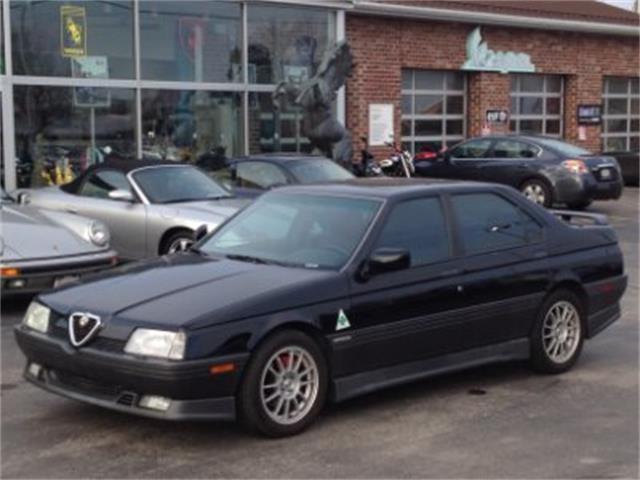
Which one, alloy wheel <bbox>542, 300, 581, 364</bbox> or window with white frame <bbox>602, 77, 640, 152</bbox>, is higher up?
window with white frame <bbox>602, 77, 640, 152</bbox>

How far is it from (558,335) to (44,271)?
437 centimetres

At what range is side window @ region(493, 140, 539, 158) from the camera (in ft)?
62.9

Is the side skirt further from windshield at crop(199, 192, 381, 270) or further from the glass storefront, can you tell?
the glass storefront

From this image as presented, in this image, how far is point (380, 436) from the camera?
5.46 meters

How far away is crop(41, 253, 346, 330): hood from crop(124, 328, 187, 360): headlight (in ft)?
0.14

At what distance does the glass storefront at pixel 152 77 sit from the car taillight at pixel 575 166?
4988 millimetres

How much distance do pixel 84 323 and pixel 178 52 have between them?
1335 centimetres

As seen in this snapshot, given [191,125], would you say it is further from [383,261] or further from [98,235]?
[383,261]

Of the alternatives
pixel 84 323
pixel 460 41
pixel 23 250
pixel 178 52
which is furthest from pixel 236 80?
pixel 84 323

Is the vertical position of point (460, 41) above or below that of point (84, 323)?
above

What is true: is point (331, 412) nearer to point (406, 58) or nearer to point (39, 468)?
point (39, 468)

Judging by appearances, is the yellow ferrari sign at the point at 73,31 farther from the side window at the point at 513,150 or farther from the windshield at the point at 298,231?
the windshield at the point at 298,231

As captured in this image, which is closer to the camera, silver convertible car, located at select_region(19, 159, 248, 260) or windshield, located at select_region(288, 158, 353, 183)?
silver convertible car, located at select_region(19, 159, 248, 260)

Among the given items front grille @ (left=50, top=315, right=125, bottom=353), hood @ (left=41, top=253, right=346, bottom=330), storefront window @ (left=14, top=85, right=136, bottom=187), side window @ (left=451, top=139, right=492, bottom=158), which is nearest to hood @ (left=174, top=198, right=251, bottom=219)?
hood @ (left=41, top=253, right=346, bottom=330)
